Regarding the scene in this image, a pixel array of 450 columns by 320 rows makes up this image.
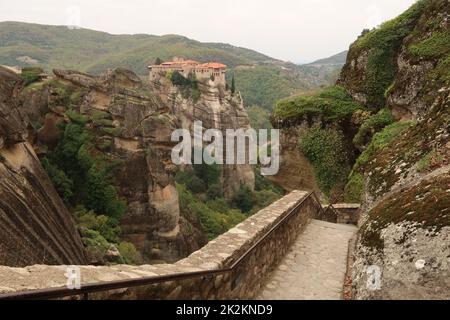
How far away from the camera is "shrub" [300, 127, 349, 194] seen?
15.6m

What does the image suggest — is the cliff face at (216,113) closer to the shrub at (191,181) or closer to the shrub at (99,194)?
the shrub at (191,181)

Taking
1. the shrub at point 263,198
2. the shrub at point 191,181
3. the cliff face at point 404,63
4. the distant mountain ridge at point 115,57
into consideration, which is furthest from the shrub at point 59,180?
the distant mountain ridge at point 115,57

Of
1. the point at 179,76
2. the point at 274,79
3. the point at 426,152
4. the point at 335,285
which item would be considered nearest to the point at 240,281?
the point at 335,285

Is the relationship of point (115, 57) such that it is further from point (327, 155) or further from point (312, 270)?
point (312, 270)

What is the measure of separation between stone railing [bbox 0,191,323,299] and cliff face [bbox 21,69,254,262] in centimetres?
2008

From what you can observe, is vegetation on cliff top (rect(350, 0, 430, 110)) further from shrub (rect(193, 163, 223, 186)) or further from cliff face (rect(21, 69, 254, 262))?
shrub (rect(193, 163, 223, 186))

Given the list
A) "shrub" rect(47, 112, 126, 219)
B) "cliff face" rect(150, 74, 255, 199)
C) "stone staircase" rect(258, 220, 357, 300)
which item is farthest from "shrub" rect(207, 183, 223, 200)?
"stone staircase" rect(258, 220, 357, 300)

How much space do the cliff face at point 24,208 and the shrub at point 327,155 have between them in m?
10.2

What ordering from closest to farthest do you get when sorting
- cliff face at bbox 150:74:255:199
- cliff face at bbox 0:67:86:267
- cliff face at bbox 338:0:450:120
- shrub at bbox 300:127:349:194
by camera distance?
cliff face at bbox 0:67:86:267 → cliff face at bbox 338:0:450:120 → shrub at bbox 300:127:349:194 → cliff face at bbox 150:74:255:199

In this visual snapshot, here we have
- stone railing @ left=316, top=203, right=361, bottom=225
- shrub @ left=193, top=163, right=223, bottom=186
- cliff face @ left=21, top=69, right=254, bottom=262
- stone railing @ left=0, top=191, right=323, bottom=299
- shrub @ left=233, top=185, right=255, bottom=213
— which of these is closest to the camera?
stone railing @ left=0, top=191, right=323, bottom=299

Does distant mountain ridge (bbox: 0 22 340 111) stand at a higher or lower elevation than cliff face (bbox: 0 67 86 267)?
higher

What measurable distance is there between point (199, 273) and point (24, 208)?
10.7 meters

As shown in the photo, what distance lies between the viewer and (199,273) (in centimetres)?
379

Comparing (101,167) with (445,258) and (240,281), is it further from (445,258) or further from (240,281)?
(445,258)
